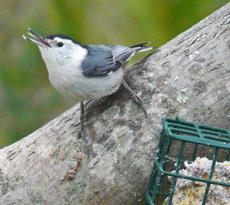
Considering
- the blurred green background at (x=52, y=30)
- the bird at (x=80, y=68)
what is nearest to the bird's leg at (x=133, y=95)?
the bird at (x=80, y=68)

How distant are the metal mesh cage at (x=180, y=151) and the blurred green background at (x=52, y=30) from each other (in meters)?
0.78

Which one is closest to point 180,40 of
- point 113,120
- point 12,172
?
point 113,120

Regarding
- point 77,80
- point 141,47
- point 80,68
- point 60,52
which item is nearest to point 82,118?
point 77,80

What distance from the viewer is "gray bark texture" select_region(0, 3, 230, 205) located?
3.07 m

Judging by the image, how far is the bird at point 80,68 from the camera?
11.3 ft

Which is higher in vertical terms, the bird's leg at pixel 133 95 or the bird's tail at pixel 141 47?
the bird's tail at pixel 141 47

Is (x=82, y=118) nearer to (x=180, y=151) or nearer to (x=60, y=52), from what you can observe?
(x=60, y=52)

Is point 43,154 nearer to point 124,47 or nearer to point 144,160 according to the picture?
point 144,160

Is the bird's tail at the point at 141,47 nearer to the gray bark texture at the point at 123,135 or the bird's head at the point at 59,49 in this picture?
the gray bark texture at the point at 123,135

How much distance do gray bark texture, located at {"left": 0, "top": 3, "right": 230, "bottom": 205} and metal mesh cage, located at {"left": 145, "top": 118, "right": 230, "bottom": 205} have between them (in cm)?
12

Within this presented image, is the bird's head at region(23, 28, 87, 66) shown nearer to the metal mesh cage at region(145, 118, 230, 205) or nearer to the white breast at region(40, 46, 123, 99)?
the white breast at region(40, 46, 123, 99)

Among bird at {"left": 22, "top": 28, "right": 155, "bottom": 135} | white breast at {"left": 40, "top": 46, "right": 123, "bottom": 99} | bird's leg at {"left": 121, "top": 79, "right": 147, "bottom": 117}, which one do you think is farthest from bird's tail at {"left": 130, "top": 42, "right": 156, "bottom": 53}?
bird's leg at {"left": 121, "top": 79, "right": 147, "bottom": 117}

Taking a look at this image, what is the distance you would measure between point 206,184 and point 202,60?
93 cm

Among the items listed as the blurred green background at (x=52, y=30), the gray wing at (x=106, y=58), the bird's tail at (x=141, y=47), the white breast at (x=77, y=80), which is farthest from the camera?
the bird's tail at (x=141, y=47)
